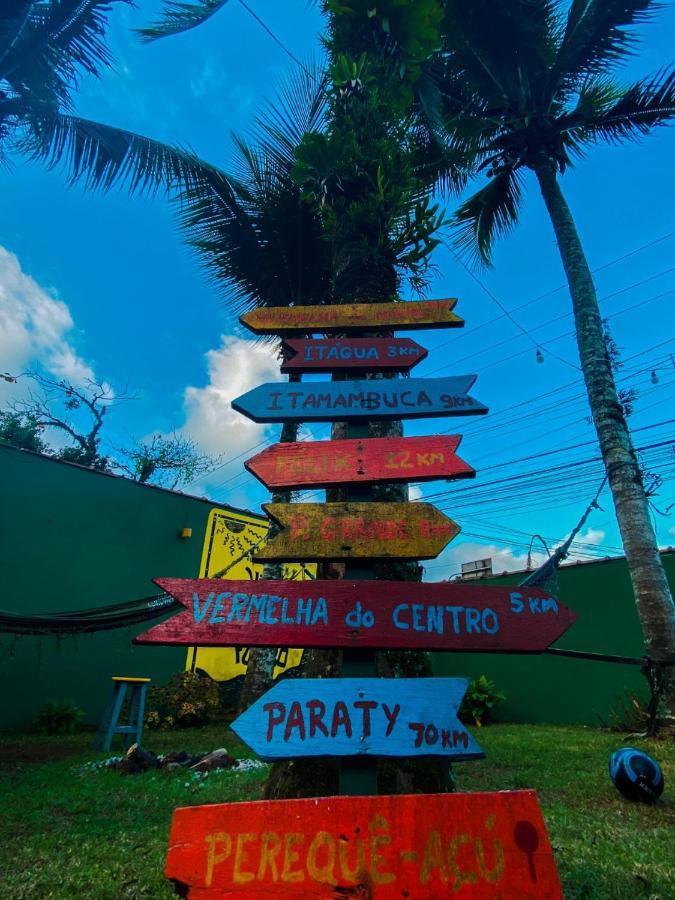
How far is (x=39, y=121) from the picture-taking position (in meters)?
7.89

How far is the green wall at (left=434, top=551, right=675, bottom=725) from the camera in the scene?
7.70m

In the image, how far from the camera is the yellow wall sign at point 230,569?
28.7ft

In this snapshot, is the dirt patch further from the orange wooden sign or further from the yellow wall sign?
the orange wooden sign

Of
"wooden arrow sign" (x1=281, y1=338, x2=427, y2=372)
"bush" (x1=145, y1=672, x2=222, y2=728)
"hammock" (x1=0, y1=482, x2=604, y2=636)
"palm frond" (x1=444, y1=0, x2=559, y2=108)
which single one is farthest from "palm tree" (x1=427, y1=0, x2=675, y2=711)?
"bush" (x1=145, y1=672, x2=222, y2=728)

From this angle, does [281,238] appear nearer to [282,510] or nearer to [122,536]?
[122,536]

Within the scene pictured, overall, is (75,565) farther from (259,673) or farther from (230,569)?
(259,673)

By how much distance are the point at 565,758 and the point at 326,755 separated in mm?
4461

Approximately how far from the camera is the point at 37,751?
218 inches

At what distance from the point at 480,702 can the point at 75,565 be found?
693 centimetres

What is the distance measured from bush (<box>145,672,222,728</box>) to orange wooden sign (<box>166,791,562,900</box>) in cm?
717

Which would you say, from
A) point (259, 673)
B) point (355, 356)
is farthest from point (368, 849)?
point (259, 673)

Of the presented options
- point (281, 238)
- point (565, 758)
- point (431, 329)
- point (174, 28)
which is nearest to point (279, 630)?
point (431, 329)

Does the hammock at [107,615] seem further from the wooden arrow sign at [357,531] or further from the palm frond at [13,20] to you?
the palm frond at [13,20]

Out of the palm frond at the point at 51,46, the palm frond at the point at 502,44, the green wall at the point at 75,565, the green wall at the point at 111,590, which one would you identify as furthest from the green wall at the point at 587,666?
the palm frond at the point at 51,46
